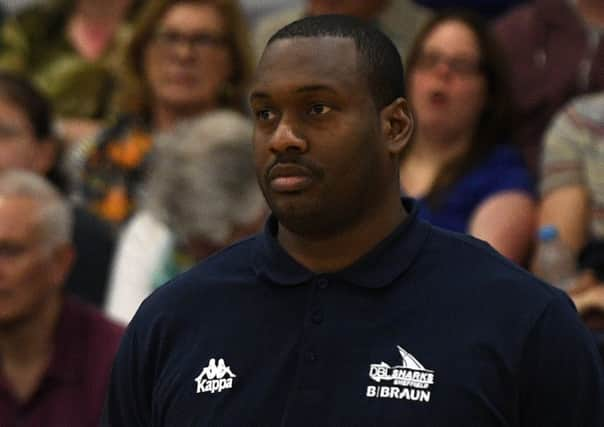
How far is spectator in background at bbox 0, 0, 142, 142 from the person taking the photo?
6.53m

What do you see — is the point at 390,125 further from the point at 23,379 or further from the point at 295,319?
the point at 23,379

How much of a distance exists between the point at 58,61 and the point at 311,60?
4546 millimetres

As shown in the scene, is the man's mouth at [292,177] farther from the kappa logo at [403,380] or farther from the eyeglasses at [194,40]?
the eyeglasses at [194,40]

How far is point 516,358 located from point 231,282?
1.56ft

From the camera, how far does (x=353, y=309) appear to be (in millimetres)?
2281

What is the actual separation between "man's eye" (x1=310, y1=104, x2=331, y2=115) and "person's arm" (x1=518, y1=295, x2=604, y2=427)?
0.44 metres

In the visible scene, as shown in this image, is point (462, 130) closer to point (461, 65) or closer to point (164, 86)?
point (461, 65)

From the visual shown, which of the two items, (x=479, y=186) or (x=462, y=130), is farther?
(x=462, y=130)

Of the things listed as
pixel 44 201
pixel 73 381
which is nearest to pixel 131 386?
pixel 73 381

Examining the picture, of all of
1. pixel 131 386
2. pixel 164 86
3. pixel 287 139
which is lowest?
pixel 131 386

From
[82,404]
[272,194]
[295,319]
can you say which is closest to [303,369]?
[295,319]

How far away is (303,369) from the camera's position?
2.25m

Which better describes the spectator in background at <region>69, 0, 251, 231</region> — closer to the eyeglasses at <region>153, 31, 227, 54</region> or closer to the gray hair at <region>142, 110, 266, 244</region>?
the eyeglasses at <region>153, 31, 227, 54</region>

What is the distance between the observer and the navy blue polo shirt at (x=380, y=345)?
86.0 inches
